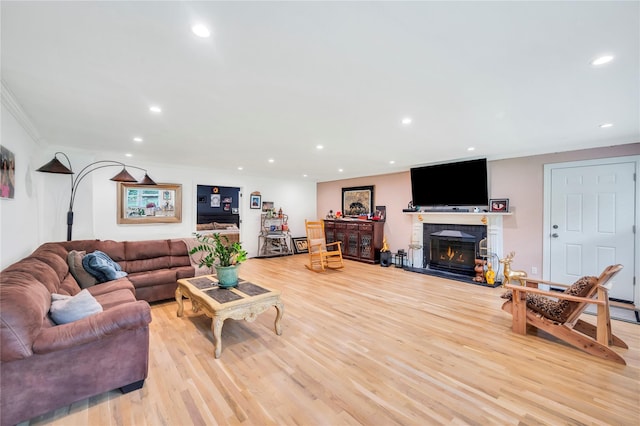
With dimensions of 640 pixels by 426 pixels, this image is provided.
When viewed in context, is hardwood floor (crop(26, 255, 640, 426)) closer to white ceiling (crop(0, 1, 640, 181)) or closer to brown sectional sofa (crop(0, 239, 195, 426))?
brown sectional sofa (crop(0, 239, 195, 426))

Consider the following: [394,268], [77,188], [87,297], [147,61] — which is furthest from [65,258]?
[394,268]

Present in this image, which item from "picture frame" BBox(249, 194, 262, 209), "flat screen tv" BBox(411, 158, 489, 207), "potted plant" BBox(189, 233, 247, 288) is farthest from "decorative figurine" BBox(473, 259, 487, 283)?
"picture frame" BBox(249, 194, 262, 209)

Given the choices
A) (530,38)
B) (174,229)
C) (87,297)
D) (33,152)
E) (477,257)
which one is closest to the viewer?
(530,38)

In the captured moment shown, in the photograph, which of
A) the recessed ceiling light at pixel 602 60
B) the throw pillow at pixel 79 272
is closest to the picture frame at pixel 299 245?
the throw pillow at pixel 79 272

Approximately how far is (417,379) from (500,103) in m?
2.57

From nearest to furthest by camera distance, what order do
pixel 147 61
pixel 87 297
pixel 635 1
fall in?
pixel 635 1 → pixel 147 61 → pixel 87 297

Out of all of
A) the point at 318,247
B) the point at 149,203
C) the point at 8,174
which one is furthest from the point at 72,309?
the point at 318,247

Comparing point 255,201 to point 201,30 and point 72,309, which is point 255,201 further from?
point 201,30

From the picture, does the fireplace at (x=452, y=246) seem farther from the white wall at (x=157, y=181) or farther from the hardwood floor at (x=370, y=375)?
the white wall at (x=157, y=181)

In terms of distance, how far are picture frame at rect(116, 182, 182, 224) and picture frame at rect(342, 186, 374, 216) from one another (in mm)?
4424

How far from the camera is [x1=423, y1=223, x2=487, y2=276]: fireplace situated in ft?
17.2

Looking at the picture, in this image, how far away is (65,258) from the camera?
3172 mm

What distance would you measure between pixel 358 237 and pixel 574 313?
15.3 ft

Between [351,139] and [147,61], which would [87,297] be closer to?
[147,61]
